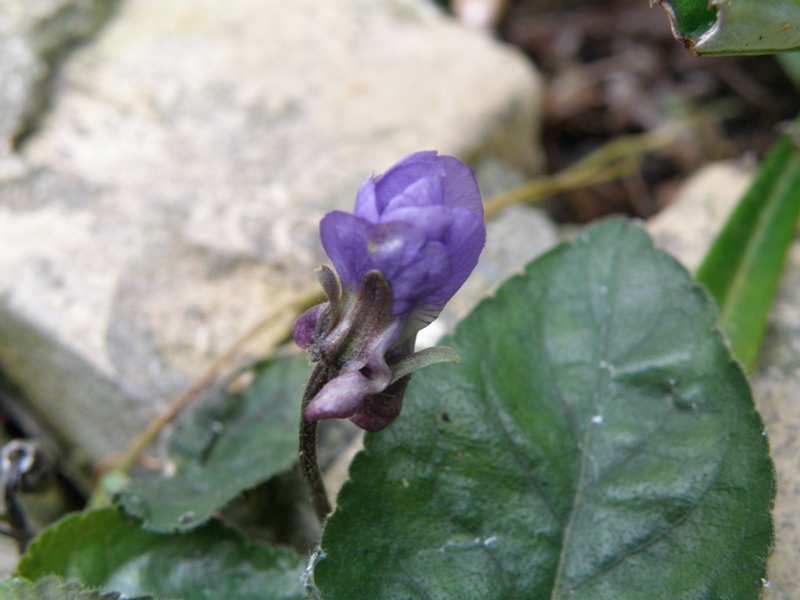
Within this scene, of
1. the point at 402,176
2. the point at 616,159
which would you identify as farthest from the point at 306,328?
the point at 616,159

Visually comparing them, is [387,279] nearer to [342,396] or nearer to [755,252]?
[342,396]

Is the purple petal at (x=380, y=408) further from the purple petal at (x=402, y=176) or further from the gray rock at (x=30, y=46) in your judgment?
the gray rock at (x=30, y=46)

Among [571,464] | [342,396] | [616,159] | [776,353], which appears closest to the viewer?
[342,396]

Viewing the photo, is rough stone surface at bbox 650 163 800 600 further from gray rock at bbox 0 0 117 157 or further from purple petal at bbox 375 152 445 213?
gray rock at bbox 0 0 117 157

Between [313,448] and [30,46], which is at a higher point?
[30,46]

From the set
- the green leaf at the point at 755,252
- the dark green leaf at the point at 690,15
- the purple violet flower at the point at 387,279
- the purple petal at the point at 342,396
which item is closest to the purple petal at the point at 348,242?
the purple violet flower at the point at 387,279

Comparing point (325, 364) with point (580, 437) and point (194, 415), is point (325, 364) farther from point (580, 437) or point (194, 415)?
point (194, 415)

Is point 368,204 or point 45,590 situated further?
point 45,590

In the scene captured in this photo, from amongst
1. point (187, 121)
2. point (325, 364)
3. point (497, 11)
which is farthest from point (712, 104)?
point (325, 364)
